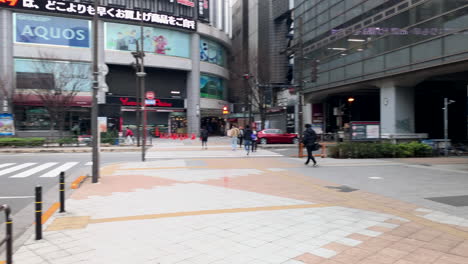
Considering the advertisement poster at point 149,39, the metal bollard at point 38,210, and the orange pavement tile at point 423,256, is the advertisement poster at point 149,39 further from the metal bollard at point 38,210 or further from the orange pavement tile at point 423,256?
the orange pavement tile at point 423,256

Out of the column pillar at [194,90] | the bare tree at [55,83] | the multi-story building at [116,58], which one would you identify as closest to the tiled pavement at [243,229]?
the bare tree at [55,83]

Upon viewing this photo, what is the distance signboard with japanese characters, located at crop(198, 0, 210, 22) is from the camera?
50.8m

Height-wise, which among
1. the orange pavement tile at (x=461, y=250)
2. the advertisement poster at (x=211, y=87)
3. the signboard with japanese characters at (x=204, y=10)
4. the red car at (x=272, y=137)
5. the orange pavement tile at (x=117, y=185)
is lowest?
the orange pavement tile at (x=461, y=250)

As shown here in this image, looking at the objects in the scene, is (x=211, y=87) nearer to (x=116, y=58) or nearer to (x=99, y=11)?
(x=116, y=58)

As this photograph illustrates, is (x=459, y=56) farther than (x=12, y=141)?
No

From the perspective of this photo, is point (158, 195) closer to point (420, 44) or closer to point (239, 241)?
point (239, 241)

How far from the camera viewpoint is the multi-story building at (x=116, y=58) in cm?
3888

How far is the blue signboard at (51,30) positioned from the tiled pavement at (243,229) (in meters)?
38.9

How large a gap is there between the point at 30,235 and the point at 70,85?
1523 inches

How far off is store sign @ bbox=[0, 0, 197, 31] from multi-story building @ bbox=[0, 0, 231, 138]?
0.38ft

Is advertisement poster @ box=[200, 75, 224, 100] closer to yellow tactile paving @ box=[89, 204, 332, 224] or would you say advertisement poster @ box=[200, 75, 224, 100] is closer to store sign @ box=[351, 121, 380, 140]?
store sign @ box=[351, 121, 380, 140]

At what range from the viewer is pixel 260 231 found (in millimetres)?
5352

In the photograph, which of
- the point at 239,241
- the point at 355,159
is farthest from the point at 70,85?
the point at 239,241

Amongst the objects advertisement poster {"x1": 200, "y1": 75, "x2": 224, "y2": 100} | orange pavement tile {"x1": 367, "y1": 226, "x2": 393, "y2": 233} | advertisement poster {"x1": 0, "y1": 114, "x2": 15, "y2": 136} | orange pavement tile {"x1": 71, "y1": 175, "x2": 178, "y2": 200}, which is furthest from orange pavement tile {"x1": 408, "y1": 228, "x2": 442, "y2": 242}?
advertisement poster {"x1": 200, "y1": 75, "x2": 224, "y2": 100}
